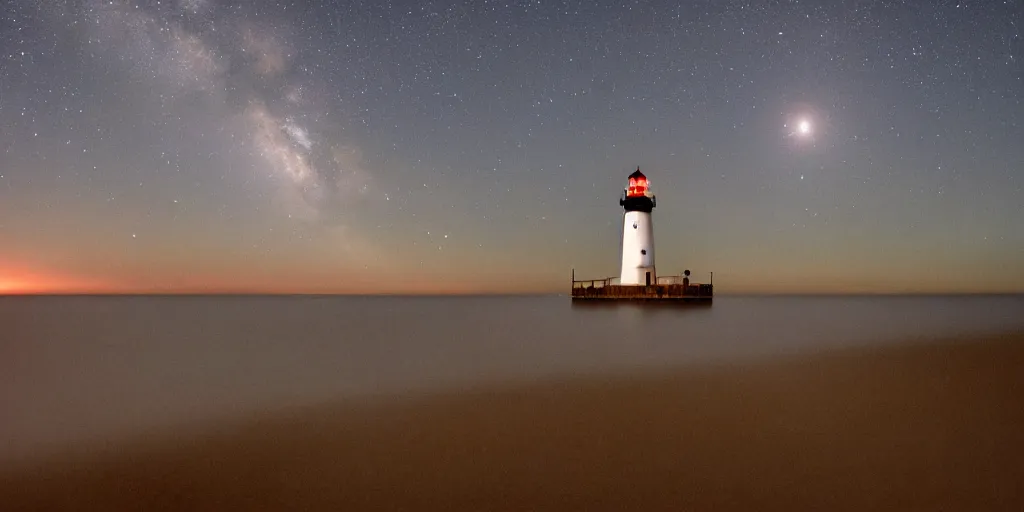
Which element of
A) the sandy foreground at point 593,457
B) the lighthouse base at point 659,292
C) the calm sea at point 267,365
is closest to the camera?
the sandy foreground at point 593,457

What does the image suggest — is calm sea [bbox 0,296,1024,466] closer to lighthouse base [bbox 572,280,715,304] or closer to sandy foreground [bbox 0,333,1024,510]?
sandy foreground [bbox 0,333,1024,510]

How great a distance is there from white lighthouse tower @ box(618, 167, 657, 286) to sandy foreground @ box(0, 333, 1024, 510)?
102ft

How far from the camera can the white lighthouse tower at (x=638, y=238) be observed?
39.0m

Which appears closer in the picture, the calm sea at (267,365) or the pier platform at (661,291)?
the calm sea at (267,365)

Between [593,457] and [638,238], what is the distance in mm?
35476

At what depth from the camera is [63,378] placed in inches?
446

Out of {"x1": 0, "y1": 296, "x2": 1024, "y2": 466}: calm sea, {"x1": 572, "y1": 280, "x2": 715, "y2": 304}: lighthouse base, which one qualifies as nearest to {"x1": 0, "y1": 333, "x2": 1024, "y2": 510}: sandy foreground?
{"x1": 0, "y1": 296, "x2": 1024, "y2": 466}: calm sea

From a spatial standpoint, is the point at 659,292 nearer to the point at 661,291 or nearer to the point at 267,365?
the point at 661,291

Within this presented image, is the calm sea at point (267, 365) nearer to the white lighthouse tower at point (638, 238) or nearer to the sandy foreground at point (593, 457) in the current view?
the sandy foreground at point (593, 457)

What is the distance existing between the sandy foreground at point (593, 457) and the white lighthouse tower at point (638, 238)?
102ft

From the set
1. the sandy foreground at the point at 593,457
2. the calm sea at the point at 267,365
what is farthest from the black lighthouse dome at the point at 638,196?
the sandy foreground at the point at 593,457

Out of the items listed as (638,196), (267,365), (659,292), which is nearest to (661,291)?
(659,292)

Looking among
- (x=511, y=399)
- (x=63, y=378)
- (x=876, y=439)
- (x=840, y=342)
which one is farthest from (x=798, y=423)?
(x=63, y=378)

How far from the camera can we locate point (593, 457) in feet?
16.5
